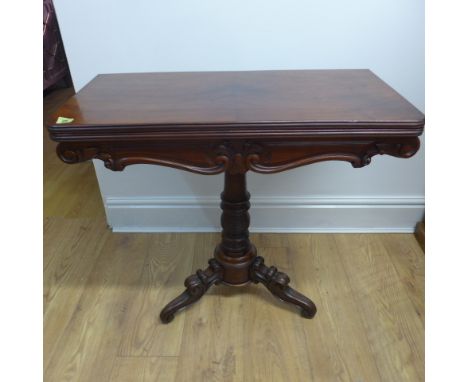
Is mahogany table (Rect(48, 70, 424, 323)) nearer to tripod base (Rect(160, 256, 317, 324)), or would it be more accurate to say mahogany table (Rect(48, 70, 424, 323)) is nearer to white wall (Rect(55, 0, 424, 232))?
white wall (Rect(55, 0, 424, 232))

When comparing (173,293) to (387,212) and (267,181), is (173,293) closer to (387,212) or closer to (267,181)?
(267,181)

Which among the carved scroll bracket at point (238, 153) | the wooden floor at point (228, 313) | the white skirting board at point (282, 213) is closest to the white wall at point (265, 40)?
the white skirting board at point (282, 213)

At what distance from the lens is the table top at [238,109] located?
0.90 metres

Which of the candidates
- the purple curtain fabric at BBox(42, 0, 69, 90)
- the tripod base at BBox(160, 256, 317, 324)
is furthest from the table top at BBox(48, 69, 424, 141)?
the purple curtain fabric at BBox(42, 0, 69, 90)

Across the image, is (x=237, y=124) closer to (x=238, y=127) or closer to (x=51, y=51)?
(x=238, y=127)

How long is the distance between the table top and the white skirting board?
659mm

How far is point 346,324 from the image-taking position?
135cm

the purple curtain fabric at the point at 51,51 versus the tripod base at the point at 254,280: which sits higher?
the purple curtain fabric at the point at 51,51

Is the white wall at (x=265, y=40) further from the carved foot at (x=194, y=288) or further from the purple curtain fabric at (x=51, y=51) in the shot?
the purple curtain fabric at (x=51, y=51)

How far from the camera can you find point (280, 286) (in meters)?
1.36

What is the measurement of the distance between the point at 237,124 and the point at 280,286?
70cm

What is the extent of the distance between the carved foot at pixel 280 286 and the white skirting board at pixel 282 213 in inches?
17.1

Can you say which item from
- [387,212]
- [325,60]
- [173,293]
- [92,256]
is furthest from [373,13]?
[92,256]

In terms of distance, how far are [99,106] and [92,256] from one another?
2.93 ft
